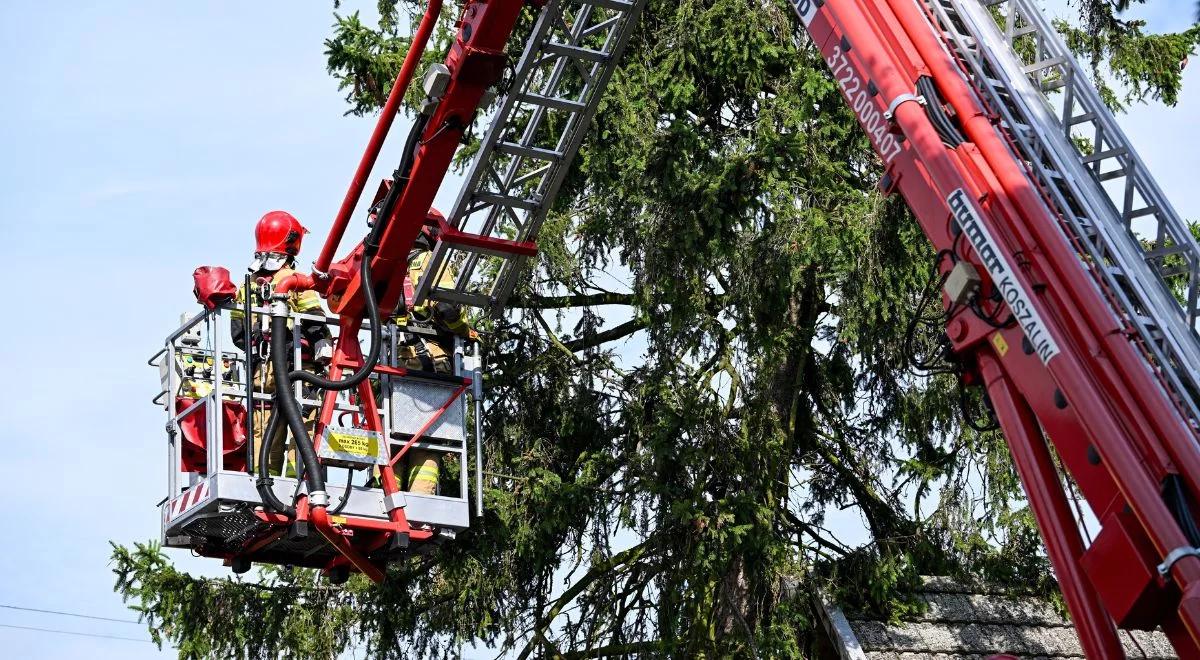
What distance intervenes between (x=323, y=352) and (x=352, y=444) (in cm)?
84

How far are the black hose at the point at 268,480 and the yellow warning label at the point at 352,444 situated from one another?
0.41 meters

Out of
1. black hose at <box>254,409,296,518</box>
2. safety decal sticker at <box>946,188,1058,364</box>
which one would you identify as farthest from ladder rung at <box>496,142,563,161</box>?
safety decal sticker at <box>946,188,1058,364</box>

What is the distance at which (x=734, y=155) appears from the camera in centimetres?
1296

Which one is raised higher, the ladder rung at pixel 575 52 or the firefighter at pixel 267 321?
the ladder rung at pixel 575 52

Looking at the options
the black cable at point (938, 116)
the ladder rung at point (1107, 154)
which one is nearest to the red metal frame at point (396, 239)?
the black cable at point (938, 116)

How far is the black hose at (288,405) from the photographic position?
1026cm

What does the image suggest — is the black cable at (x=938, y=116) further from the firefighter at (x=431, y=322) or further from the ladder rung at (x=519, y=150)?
the firefighter at (x=431, y=322)

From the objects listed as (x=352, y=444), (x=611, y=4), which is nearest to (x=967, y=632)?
(x=352, y=444)

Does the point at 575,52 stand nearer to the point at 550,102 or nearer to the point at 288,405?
the point at 550,102

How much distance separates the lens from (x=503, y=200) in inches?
451

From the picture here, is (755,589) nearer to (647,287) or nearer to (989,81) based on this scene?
(647,287)

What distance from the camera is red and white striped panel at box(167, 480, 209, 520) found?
34.1ft

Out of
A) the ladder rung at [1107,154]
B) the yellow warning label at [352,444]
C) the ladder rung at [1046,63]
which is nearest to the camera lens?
the ladder rung at [1107,154]

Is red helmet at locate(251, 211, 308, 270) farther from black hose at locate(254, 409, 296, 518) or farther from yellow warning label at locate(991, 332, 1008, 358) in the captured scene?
yellow warning label at locate(991, 332, 1008, 358)
